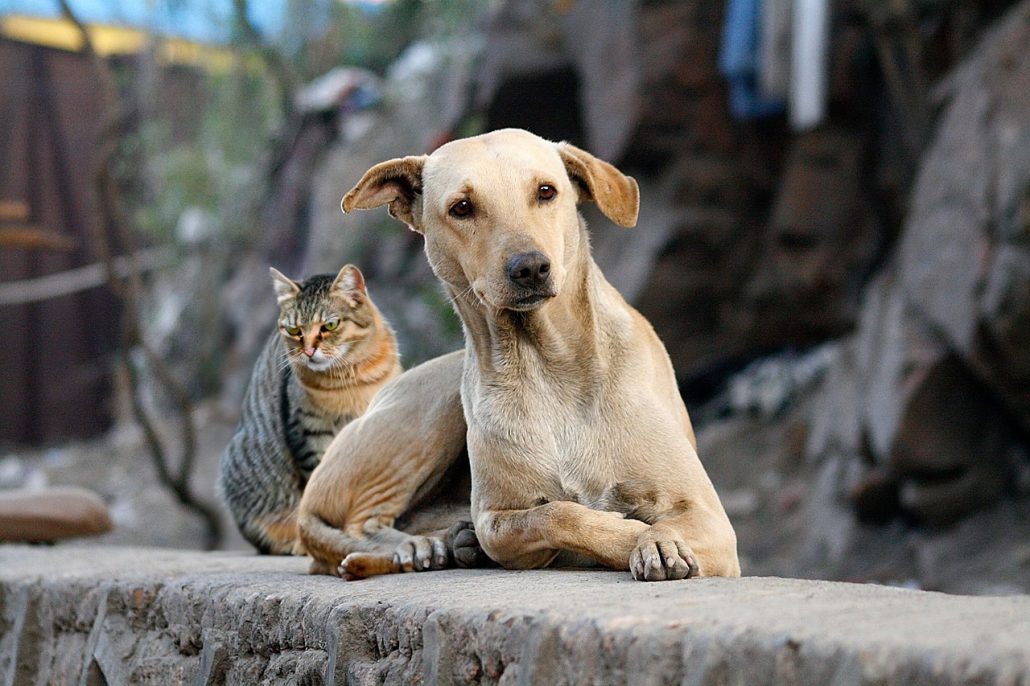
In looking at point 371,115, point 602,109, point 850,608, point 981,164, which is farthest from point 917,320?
point 371,115

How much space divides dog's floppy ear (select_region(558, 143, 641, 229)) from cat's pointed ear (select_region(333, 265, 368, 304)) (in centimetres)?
76

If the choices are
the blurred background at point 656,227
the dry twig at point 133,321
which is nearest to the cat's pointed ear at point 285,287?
the blurred background at point 656,227

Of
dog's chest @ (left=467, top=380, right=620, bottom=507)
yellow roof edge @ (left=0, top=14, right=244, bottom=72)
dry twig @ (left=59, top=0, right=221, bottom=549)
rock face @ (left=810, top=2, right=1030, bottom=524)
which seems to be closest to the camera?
dog's chest @ (left=467, top=380, right=620, bottom=507)

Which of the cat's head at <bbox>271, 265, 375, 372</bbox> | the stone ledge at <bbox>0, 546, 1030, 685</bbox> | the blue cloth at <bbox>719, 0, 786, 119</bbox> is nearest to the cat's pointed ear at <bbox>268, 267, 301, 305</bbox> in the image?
the cat's head at <bbox>271, 265, 375, 372</bbox>

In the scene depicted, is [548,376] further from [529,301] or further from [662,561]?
[662,561]

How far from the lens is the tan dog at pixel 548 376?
2748mm

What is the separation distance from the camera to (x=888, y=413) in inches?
270

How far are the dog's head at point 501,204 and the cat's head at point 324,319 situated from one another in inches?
15.1

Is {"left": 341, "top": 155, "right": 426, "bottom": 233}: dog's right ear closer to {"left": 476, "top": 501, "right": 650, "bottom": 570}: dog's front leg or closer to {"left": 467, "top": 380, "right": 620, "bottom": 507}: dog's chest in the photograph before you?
{"left": 467, "top": 380, "right": 620, "bottom": 507}: dog's chest

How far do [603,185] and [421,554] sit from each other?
3.53 feet

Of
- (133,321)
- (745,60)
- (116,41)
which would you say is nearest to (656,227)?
(745,60)

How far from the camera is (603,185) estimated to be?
10.0 ft

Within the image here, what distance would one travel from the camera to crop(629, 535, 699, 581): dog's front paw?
2547mm

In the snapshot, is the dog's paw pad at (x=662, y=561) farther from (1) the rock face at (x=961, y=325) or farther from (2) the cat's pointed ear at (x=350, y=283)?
(1) the rock face at (x=961, y=325)
